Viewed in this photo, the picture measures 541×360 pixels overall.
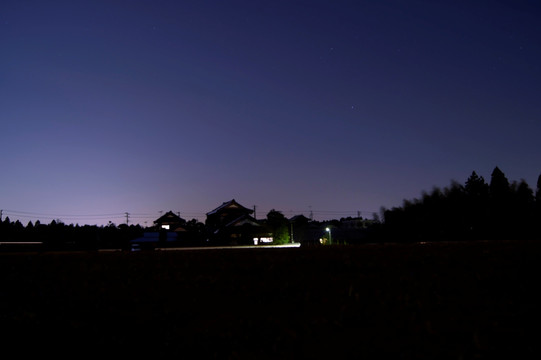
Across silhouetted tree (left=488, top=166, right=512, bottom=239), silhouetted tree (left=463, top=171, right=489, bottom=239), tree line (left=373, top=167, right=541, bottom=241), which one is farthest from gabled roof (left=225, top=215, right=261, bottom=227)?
silhouetted tree (left=488, top=166, right=512, bottom=239)

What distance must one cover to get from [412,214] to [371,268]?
3269cm

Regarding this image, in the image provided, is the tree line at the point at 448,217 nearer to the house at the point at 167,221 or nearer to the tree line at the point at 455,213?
the tree line at the point at 455,213

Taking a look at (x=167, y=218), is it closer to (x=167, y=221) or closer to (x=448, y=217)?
(x=167, y=221)

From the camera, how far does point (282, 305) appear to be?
310 cm

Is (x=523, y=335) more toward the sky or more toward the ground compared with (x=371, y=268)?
more toward the ground

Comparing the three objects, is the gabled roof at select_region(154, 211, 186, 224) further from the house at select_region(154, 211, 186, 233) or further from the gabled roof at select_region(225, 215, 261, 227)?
the gabled roof at select_region(225, 215, 261, 227)

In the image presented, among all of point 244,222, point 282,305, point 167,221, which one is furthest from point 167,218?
point 282,305

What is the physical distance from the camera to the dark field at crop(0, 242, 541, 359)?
95.8 inches

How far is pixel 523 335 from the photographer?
2289 mm

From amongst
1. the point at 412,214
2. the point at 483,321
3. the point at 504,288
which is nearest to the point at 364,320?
the point at 483,321

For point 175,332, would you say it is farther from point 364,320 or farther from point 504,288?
point 504,288

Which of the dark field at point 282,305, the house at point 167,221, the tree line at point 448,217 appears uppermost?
the house at point 167,221

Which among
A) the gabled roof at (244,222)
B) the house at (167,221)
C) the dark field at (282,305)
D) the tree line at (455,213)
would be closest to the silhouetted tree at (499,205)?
the tree line at (455,213)

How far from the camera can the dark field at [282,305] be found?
243 centimetres
